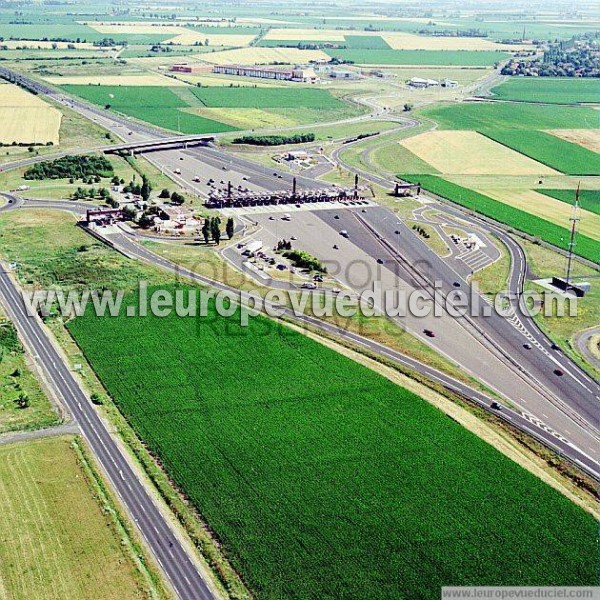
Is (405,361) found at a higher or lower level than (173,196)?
lower

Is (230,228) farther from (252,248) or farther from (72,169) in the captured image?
(72,169)

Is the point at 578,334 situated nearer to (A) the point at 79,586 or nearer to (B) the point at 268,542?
(B) the point at 268,542

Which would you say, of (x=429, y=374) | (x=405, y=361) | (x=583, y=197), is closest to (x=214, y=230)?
(x=405, y=361)

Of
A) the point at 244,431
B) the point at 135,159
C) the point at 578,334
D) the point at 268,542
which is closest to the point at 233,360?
the point at 244,431

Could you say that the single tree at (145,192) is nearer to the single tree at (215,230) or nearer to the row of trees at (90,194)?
the row of trees at (90,194)

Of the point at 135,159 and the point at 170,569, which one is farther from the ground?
the point at 135,159

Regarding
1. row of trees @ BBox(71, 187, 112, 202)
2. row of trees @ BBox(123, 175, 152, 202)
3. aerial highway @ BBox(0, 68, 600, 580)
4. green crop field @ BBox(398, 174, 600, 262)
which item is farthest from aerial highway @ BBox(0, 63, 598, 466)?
row of trees @ BBox(71, 187, 112, 202)
